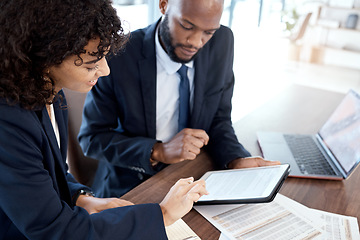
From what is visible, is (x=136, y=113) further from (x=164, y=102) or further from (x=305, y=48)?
(x=305, y=48)

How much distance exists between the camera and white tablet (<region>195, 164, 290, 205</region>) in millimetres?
936

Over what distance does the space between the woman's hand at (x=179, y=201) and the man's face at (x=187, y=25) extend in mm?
594

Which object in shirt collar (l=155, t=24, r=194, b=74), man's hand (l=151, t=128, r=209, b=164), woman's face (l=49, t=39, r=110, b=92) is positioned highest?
woman's face (l=49, t=39, r=110, b=92)

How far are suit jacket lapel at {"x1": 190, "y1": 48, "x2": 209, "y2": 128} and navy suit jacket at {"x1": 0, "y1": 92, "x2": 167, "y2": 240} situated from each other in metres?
0.65

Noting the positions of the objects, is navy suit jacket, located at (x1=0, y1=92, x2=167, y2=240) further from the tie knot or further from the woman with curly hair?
the tie knot

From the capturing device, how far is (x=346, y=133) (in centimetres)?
125

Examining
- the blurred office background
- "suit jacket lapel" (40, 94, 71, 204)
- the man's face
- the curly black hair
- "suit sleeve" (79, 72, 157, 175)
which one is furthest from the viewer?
the blurred office background

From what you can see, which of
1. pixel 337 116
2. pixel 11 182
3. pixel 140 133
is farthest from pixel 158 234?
pixel 337 116

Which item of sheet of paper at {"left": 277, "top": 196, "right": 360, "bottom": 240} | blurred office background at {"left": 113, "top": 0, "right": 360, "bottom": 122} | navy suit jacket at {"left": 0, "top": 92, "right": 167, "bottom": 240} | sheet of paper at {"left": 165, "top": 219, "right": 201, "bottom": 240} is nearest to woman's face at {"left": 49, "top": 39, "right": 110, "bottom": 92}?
navy suit jacket at {"left": 0, "top": 92, "right": 167, "bottom": 240}

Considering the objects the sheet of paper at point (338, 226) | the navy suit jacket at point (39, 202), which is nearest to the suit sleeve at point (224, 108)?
the sheet of paper at point (338, 226)

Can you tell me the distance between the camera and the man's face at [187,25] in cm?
114

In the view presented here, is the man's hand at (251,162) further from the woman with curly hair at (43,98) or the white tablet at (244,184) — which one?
the woman with curly hair at (43,98)

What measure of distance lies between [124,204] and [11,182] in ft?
1.19

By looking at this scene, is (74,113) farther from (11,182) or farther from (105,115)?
(11,182)
